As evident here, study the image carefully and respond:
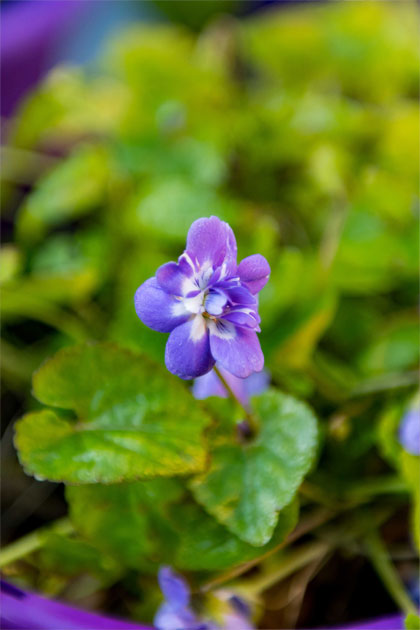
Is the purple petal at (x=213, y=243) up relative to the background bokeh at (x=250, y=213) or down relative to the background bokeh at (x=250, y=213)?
up

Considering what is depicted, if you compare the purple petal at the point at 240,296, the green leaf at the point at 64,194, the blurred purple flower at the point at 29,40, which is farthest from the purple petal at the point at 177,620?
the blurred purple flower at the point at 29,40

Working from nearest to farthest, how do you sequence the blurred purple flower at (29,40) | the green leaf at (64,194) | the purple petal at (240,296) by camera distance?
1. the purple petal at (240,296)
2. the green leaf at (64,194)
3. the blurred purple flower at (29,40)

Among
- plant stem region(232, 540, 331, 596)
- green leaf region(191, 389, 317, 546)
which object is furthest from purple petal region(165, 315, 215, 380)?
plant stem region(232, 540, 331, 596)

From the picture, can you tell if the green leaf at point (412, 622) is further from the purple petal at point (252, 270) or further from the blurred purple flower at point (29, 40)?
the blurred purple flower at point (29, 40)

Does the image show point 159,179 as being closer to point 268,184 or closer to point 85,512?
point 268,184

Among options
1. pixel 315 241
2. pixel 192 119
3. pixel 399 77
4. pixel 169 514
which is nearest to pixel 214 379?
pixel 169 514

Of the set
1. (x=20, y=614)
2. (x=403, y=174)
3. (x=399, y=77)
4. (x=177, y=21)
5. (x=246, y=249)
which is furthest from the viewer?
(x=177, y=21)

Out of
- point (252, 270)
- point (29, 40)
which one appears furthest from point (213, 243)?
point (29, 40)

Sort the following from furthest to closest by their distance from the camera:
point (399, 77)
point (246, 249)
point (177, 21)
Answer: point (177, 21) < point (399, 77) < point (246, 249)
